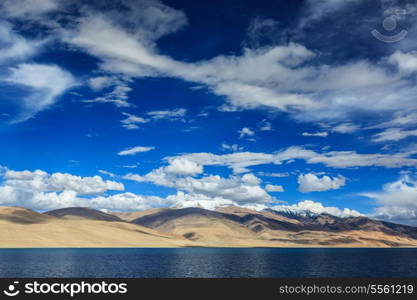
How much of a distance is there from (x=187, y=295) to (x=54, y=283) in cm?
1134

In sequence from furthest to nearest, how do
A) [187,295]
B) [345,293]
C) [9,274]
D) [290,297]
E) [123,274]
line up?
1. [123,274]
2. [9,274]
3. [345,293]
4. [290,297]
5. [187,295]

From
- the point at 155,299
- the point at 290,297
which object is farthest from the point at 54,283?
the point at 290,297

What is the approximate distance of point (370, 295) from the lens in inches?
1491

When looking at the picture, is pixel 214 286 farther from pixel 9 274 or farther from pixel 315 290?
pixel 9 274

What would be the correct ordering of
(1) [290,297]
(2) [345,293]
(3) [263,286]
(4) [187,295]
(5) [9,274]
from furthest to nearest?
(5) [9,274] → (3) [263,286] → (2) [345,293] → (1) [290,297] → (4) [187,295]

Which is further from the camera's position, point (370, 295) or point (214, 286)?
point (370, 295)

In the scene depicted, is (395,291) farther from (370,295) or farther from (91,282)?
(91,282)

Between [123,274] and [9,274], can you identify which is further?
[123,274]

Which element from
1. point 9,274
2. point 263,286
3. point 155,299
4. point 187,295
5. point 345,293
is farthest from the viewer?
point 9,274

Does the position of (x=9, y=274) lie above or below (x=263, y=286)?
below

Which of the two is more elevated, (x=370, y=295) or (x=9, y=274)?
(x=370, y=295)

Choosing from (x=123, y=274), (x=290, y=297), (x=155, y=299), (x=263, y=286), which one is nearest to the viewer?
(x=155, y=299)

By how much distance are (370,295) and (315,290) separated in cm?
549

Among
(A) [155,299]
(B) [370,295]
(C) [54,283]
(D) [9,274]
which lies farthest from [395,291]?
(D) [9,274]
